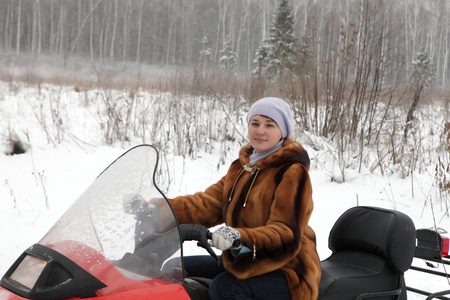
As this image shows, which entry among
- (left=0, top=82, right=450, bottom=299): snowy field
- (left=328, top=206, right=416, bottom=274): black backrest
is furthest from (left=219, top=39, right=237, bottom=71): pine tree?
(left=328, top=206, right=416, bottom=274): black backrest

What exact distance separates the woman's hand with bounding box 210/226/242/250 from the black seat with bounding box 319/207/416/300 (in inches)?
22.3

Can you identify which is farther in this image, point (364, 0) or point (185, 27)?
point (185, 27)

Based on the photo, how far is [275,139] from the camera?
1996 millimetres

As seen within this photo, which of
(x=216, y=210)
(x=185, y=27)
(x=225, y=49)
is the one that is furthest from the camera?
(x=185, y=27)

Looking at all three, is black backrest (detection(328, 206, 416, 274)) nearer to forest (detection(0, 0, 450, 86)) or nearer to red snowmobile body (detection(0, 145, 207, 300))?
red snowmobile body (detection(0, 145, 207, 300))

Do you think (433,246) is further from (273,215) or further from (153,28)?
(153,28)

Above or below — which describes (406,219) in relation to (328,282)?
above

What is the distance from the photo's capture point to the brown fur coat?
1685 millimetres

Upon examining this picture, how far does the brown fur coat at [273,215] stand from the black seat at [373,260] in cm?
16

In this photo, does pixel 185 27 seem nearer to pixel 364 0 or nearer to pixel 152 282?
pixel 364 0

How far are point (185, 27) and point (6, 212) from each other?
121 ft

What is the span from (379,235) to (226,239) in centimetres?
91

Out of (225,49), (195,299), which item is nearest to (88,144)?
(195,299)

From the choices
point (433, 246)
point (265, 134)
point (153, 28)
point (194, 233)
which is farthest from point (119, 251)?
point (153, 28)
